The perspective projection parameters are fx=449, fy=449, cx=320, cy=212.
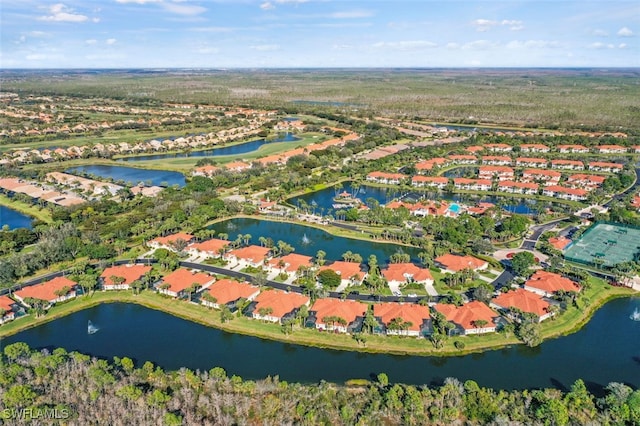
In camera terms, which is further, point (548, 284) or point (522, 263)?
point (522, 263)

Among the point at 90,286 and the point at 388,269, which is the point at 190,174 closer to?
the point at 90,286

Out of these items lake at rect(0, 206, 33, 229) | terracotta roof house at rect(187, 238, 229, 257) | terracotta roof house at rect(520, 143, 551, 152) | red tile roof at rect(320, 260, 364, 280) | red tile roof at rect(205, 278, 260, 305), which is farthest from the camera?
terracotta roof house at rect(520, 143, 551, 152)

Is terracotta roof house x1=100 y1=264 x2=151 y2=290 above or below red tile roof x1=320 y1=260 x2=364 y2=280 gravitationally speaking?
below

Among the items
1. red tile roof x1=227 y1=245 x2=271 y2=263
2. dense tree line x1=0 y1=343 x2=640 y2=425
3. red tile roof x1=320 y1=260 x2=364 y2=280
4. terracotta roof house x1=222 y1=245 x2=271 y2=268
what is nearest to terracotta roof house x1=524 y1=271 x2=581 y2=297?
dense tree line x1=0 y1=343 x2=640 y2=425

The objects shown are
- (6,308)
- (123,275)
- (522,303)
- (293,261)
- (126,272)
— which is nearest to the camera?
(522,303)

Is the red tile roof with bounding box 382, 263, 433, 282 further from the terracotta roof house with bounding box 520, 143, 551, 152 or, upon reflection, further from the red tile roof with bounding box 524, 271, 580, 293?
the terracotta roof house with bounding box 520, 143, 551, 152

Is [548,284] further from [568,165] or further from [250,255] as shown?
[568,165]

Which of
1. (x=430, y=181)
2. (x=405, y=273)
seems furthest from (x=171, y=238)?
(x=430, y=181)
